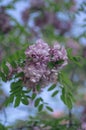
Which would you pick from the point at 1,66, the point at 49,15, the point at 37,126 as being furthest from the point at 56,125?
the point at 49,15

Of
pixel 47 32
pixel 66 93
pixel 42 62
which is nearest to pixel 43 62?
pixel 42 62

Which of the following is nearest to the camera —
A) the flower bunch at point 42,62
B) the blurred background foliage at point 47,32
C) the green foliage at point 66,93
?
the flower bunch at point 42,62

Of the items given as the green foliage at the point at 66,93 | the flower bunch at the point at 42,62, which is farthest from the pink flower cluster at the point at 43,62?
the green foliage at the point at 66,93

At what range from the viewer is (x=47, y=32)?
5.64m

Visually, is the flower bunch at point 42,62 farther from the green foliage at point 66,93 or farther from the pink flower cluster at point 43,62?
the green foliage at point 66,93

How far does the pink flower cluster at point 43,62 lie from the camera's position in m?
2.38

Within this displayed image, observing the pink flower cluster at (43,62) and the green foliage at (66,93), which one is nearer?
the pink flower cluster at (43,62)

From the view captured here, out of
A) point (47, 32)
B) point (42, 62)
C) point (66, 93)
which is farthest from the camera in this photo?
point (47, 32)

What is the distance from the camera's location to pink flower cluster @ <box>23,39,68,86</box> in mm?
2385

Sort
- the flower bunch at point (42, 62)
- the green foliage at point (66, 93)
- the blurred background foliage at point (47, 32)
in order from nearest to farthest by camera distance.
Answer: the flower bunch at point (42, 62) < the green foliage at point (66, 93) < the blurred background foliage at point (47, 32)

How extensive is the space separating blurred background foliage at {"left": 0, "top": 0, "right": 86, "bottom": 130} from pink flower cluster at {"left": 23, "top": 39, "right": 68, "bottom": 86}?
30.1 inches

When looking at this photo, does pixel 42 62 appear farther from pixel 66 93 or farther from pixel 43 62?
pixel 66 93

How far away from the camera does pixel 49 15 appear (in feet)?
19.8

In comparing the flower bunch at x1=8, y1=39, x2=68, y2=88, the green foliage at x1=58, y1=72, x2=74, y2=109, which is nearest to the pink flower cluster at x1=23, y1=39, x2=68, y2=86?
the flower bunch at x1=8, y1=39, x2=68, y2=88
